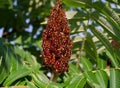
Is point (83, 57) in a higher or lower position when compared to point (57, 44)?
lower

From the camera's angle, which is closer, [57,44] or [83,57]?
[57,44]

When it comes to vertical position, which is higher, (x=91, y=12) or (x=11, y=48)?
(x=91, y=12)

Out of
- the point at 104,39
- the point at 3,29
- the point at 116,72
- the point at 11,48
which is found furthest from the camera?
the point at 3,29

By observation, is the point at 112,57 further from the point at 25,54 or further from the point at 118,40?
the point at 25,54

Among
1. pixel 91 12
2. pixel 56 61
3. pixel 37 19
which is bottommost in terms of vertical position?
pixel 37 19

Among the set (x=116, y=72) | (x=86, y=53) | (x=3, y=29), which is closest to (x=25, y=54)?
(x=86, y=53)

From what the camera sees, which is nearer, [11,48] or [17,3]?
[11,48]

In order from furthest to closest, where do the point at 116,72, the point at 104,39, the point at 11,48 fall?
the point at 11,48, the point at 104,39, the point at 116,72
